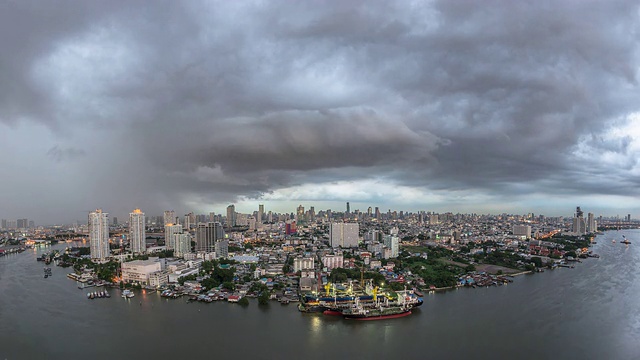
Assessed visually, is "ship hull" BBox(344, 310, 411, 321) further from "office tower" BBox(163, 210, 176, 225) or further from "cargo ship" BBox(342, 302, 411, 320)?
"office tower" BBox(163, 210, 176, 225)

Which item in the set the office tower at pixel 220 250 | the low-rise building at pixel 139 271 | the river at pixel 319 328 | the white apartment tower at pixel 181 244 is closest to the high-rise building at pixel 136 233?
the white apartment tower at pixel 181 244

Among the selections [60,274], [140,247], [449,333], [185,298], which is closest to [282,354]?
[449,333]

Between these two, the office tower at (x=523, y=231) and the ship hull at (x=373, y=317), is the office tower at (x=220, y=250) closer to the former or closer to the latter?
the ship hull at (x=373, y=317)

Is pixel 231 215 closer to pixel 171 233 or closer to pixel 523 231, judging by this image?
pixel 171 233

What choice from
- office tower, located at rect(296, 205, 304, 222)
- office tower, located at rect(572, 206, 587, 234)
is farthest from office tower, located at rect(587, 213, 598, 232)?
office tower, located at rect(296, 205, 304, 222)

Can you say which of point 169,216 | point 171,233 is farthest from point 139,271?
point 169,216

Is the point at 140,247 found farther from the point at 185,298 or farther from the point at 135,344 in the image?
the point at 135,344
